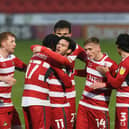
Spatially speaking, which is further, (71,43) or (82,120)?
(82,120)

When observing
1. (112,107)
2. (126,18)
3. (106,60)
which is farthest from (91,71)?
(126,18)

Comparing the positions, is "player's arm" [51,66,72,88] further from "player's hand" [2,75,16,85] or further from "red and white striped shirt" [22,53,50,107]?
"player's hand" [2,75,16,85]

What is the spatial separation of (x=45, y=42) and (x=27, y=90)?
766 millimetres

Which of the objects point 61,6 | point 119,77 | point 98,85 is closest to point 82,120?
point 98,85

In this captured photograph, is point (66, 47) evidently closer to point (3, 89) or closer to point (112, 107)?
point (3, 89)

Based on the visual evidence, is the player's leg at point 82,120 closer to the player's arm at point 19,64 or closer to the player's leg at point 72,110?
the player's leg at point 72,110

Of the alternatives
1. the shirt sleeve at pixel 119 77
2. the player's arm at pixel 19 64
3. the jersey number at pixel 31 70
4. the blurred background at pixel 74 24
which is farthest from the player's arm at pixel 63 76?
the blurred background at pixel 74 24

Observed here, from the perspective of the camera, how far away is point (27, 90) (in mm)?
7805

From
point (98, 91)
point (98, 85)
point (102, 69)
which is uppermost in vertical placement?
point (102, 69)

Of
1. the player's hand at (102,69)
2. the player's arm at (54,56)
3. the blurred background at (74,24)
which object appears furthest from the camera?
the blurred background at (74,24)

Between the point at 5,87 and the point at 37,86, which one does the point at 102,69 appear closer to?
the point at 37,86

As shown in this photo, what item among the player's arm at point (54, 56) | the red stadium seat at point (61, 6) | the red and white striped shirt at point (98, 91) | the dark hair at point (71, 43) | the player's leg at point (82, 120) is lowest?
the player's leg at point (82, 120)

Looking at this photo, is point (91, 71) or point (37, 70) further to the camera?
point (91, 71)

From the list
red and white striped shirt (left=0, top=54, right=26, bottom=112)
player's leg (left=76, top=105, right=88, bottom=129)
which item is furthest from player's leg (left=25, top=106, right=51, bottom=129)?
player's leg (left=76, top=105, right=88, bottom=129)
